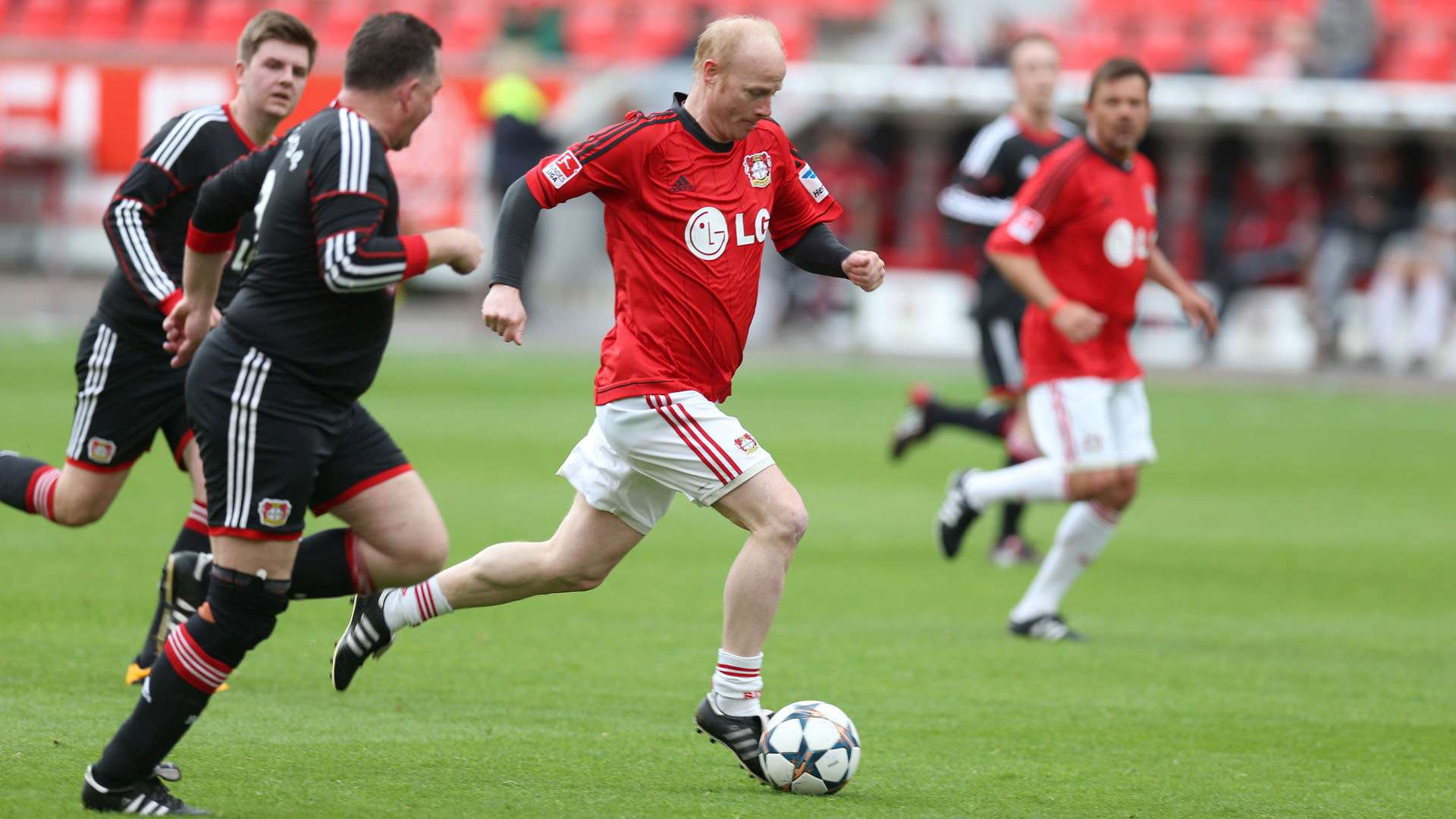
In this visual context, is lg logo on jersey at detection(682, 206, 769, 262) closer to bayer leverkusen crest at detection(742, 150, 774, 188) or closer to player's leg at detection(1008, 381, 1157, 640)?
bayer leverkusen crest at detection(742, 150, 774, 188)

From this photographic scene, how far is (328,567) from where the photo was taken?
5.59 meters

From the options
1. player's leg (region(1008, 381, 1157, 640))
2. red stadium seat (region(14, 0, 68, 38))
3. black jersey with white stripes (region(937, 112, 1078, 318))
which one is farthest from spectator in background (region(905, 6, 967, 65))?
player's leg (region(1008, 381, 1157, 640))

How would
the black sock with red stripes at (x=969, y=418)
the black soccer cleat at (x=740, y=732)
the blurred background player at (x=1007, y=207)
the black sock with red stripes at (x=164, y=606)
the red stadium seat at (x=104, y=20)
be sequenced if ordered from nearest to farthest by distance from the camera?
the black soccer cleat at (x=740, y=732) → the black sock with red stripes at (x=164, y=606) → the blurred background player at (x=1007, y=207) → the black sock with red stripes at (x=969, y=418) → the red stadium seat at (x=104, y=20)

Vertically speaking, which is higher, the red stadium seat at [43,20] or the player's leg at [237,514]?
the player's leg at [237,514]

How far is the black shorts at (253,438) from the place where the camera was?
462 centimetres

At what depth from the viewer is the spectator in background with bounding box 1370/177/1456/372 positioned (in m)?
20.5

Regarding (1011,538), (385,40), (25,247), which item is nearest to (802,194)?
(385,40)

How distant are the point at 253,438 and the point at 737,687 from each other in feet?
5.07

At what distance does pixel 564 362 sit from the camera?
20625 mm

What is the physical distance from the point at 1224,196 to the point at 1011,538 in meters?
14.4

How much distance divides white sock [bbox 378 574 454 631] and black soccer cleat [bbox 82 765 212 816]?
1.19 metres

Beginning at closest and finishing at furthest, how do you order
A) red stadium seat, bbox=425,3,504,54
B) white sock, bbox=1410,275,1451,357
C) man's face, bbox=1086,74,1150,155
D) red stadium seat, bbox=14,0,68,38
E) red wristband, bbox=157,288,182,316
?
1. red wristband, bbox=157,288,182,316
2. man's face, bbox=1086,74,1150,155
3. white sock, bbox=1410,275,1451,357
4. red stadium seat, bbox=425,3,504,54
5. red stadium seat, bbox=14,0,68,38

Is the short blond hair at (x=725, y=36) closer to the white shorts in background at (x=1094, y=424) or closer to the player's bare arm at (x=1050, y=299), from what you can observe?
the player's bare arm at (x=1050, y=299)

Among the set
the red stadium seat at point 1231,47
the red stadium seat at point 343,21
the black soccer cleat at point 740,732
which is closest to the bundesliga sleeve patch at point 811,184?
the black soccer cleat at point 740,732
